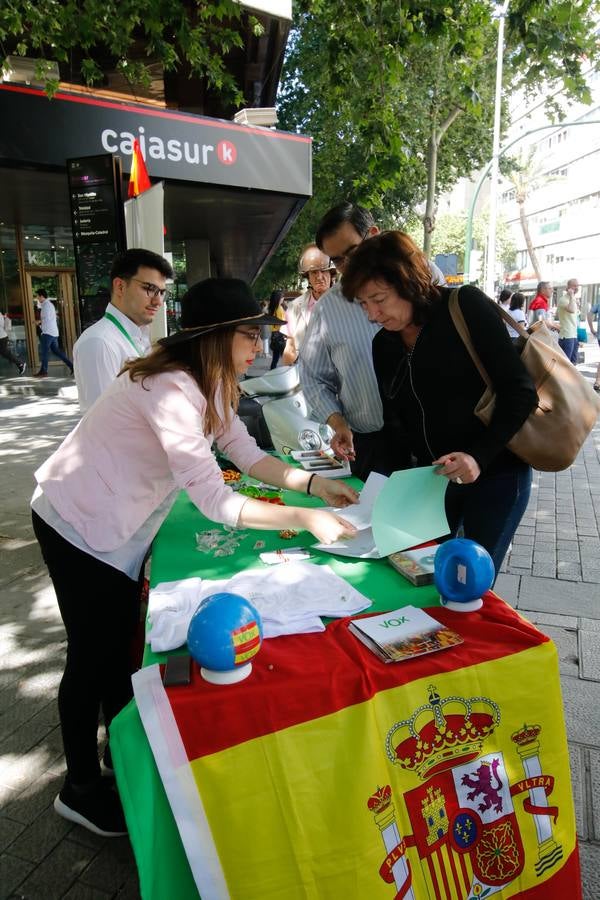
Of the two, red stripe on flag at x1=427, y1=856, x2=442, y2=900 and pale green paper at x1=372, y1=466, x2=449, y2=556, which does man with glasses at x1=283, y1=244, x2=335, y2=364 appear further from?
red stripe on flag at x1=427, y1=856, x2=442, y2=900

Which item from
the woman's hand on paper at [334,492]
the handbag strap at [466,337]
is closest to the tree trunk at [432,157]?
the handbag strap at [466,337]

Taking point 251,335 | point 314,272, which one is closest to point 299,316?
point 314,272

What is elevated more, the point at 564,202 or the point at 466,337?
the point at 564,202

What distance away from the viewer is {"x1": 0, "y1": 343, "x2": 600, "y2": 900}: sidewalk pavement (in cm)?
180

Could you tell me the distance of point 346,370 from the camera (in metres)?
2.68

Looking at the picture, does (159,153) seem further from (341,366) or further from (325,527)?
(325,527)

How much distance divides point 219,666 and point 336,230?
2073 millimetres

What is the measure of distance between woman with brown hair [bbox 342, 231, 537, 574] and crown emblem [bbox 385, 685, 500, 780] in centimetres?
79

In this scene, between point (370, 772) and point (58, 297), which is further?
point (58, 297)

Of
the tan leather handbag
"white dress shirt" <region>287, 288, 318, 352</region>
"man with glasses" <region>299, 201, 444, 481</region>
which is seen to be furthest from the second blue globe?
"white dress shirt" <region>287, 288, 318, 352</region>

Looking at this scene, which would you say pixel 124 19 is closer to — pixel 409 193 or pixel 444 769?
pixel 444 769

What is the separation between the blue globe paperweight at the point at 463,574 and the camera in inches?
57.9

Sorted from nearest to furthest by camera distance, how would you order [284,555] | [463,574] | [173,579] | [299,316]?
[463,574]
[173,579]
[284,555]
[299,316]

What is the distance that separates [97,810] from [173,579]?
798 mm
